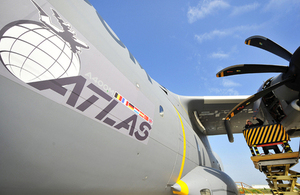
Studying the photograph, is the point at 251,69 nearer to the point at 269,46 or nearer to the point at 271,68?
the point at 271,68

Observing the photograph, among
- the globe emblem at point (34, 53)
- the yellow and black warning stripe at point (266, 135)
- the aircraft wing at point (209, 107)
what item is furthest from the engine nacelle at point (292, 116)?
the globe emblem at point (34, 53)

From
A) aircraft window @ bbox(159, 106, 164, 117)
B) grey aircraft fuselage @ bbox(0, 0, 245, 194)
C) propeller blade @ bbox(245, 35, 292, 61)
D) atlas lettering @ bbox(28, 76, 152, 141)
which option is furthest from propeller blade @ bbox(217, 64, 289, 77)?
atlas lettering @ bbox(28, 76, 152, 141)

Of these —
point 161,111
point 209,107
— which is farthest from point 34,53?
point 209,107

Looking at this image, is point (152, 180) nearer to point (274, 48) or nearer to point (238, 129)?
point (274, 48)

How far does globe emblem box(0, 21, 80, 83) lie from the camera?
1.39 metres

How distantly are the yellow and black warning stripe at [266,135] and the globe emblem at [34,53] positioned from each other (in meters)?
5.74

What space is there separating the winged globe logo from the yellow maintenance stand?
5755mm

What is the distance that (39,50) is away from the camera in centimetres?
157

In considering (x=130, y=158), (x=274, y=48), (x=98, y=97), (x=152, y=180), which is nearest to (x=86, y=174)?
(x=130, y=158)

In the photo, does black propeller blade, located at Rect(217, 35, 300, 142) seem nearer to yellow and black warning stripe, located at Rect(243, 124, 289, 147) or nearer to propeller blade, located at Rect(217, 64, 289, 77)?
propeller blade, located at Rect(217, 64, 289, 77)

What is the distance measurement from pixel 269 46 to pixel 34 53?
20.1 feet

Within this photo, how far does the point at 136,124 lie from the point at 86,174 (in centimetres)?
97

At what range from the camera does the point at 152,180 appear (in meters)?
2.97

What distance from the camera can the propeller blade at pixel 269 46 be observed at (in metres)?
5.10
